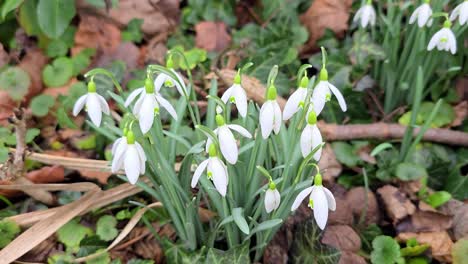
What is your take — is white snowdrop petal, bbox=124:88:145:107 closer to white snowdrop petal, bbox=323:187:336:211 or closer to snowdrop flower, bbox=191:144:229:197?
snowdrop flower, bbox=191:144:229:197

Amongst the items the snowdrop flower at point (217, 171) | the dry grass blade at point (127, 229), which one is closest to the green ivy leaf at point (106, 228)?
the dry grass blade at point (127, 229)

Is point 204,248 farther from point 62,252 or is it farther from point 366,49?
point 366,49

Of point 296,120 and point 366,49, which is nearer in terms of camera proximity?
point 296,120

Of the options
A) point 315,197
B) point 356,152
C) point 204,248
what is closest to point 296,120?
point 315,197

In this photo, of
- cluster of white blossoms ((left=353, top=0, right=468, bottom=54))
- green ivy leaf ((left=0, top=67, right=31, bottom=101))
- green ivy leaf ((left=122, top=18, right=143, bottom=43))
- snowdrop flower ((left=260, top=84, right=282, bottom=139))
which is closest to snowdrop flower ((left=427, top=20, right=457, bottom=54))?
cluster of white blossoms ((left=353, top=0, right=468, bottom=54))

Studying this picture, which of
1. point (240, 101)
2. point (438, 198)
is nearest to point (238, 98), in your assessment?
point (240, 101)

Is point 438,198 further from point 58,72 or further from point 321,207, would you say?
point 58,72

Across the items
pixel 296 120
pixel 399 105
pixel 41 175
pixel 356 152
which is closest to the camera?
pixel 296 120
